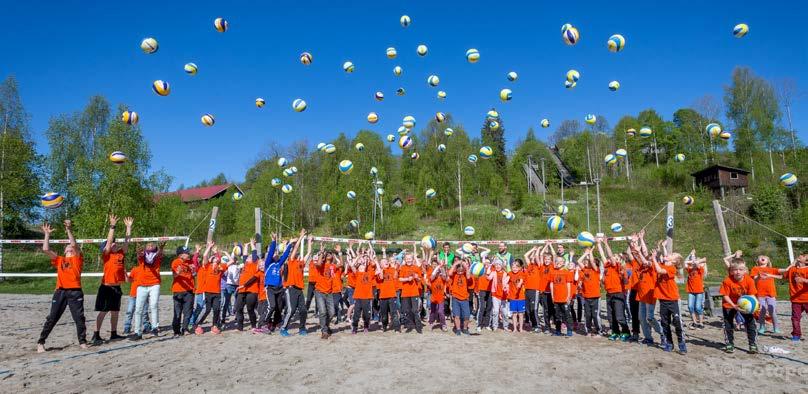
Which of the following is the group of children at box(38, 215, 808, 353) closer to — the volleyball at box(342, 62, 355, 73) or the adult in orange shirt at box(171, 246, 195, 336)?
the adult in orange shirt at box(171, 246, 195, 336)

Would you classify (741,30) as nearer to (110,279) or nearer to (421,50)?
(421,50)

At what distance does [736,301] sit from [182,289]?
35.8 ft

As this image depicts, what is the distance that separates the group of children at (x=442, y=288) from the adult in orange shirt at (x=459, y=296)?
2cm

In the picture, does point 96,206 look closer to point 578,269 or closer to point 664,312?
point 578,269

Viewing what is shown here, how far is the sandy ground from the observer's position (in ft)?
19.4

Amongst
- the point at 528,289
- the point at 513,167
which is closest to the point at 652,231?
the point at 513,167

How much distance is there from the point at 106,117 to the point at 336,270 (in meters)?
40.2

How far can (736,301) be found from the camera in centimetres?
804

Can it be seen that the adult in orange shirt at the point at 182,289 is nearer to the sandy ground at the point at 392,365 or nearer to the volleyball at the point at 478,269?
the sandy ground at the point at 392,365

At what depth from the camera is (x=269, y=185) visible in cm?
3866

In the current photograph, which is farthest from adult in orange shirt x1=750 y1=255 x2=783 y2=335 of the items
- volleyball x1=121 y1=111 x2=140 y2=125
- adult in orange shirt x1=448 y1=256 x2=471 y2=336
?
volleyball x1=121 y1=111 x2=140 y2=125

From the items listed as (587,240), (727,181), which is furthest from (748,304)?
(727,181)

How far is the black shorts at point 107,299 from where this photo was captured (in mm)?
8555

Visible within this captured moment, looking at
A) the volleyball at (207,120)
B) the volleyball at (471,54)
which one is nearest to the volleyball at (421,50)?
the volleyball at (471,54)
